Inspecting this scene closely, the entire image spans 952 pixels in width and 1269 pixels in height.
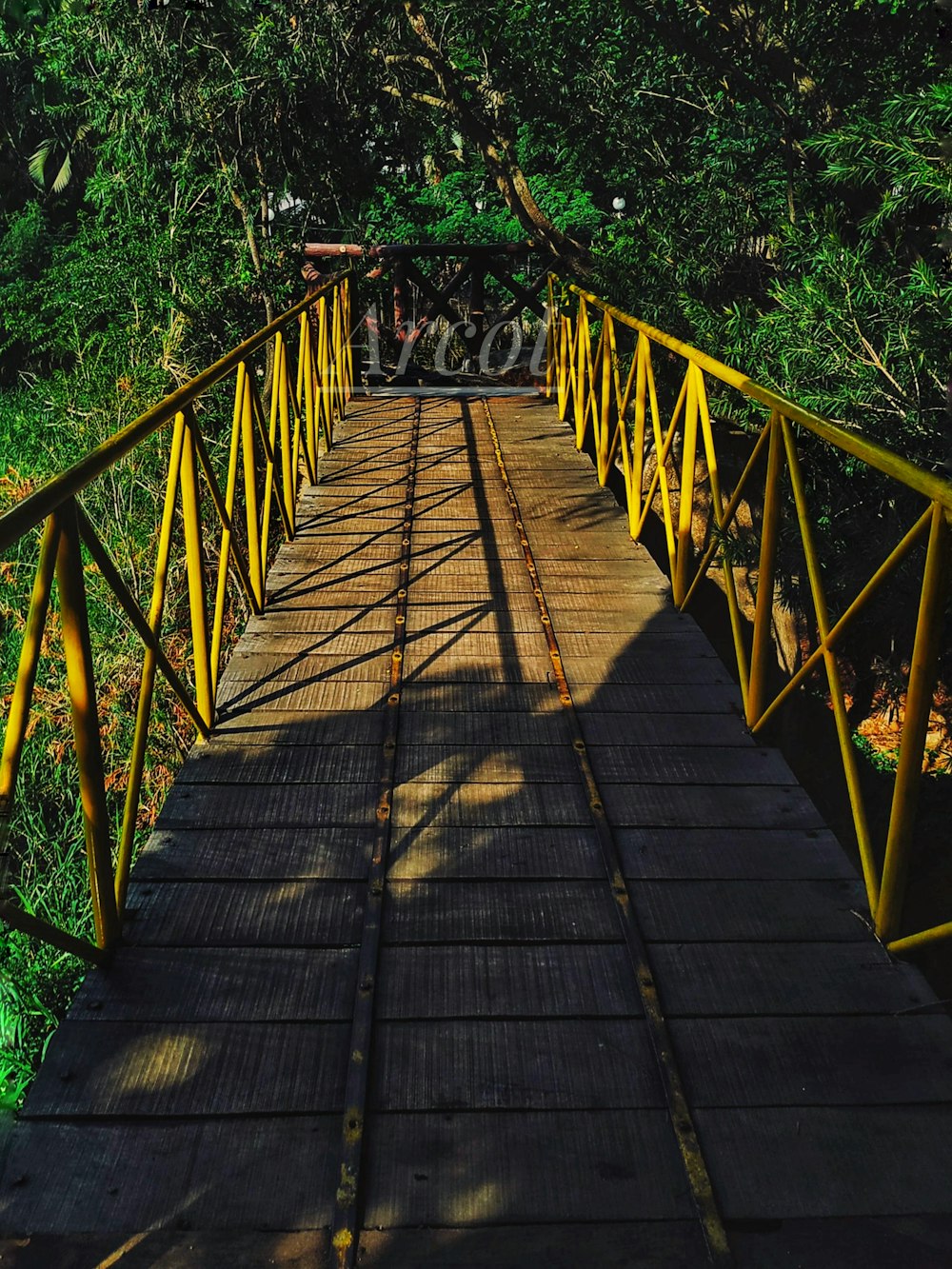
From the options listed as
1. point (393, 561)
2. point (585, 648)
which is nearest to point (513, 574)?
point (393, 561)

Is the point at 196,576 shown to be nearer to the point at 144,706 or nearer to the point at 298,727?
the point at 298,727

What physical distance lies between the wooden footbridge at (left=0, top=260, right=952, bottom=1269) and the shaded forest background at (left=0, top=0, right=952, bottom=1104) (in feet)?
7.76

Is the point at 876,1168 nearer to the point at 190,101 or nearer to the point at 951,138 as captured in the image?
the point at 951,138

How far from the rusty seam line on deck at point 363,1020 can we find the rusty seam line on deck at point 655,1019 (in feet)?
1.92

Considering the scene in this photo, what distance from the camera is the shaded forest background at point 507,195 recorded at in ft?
17.0

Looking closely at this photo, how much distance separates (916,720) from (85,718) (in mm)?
1829

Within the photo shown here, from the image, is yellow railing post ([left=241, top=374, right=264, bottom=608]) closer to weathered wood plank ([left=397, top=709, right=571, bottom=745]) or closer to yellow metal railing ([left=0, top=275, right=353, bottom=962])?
yellow metal railing ([left=0, top=275, right=353, bottom=962])

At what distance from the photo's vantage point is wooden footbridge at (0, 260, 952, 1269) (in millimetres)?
1746

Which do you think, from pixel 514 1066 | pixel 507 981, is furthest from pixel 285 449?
pixel 514 1066

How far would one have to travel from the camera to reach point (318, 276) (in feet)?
31.4

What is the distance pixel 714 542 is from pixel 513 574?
1.16 m

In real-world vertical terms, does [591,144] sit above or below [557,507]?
above

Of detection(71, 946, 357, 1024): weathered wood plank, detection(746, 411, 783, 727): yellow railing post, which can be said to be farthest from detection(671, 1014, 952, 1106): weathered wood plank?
detection(746, 411, 783, 727): yellow railing post

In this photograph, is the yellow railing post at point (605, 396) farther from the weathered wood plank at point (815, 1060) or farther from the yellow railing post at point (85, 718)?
the weathered wood plank at point (815, 1060)
